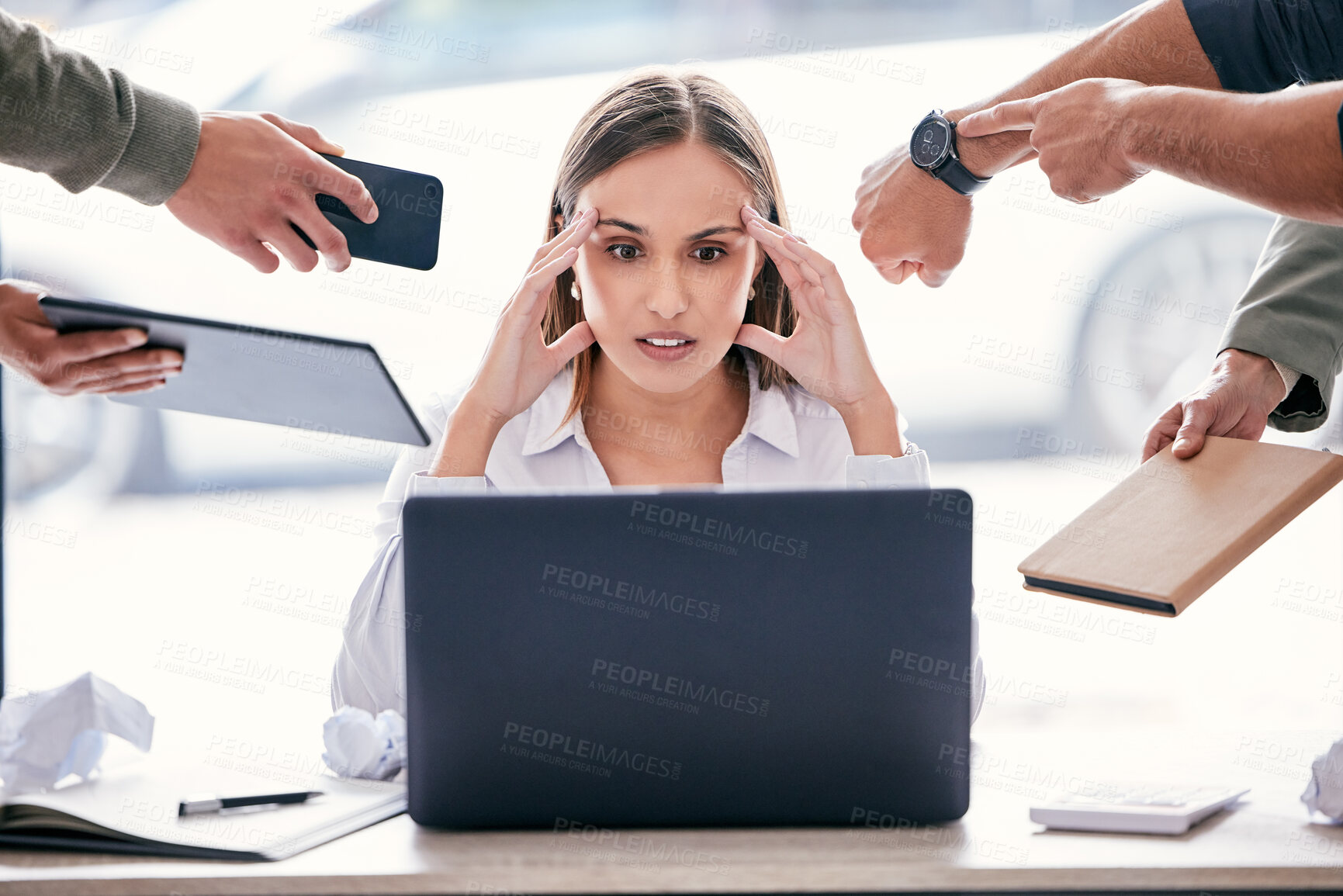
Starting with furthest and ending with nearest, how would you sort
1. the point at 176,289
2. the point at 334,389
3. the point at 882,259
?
the point at 176,289 < the point at 882,259 < the point at 334,389

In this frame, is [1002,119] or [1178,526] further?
[1002,119]

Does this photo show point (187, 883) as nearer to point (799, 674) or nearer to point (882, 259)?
point (799, 674)

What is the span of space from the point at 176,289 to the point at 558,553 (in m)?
2.48

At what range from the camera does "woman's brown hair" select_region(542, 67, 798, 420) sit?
1.72 metres

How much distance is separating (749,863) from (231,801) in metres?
0.47

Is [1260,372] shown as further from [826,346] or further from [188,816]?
[188,816]

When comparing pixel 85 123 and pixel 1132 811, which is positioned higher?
pixel 85 123

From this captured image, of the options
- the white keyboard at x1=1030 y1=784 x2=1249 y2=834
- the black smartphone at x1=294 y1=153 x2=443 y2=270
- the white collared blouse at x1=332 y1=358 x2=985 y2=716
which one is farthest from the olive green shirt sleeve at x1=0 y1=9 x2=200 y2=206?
the white keyboard at x1=1030 y1=784 x2=1249 y2=834

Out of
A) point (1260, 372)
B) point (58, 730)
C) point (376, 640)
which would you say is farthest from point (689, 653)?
point (1260, 372)

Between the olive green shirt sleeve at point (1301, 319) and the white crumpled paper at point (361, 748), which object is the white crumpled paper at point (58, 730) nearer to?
the white crumpled paper at point (361, 748)

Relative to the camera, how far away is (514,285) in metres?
2.99

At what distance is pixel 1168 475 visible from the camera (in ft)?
3.54

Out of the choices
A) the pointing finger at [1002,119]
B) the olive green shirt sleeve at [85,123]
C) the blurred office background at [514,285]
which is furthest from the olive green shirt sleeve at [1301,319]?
the blurred office background at [514,285]

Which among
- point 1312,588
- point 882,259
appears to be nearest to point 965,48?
point 882,259
